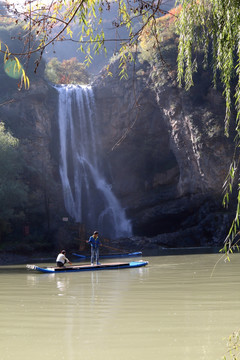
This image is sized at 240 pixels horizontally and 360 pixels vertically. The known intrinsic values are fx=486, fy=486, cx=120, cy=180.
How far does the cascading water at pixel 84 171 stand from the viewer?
39.2 m

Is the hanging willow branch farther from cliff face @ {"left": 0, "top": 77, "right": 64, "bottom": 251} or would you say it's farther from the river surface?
cliff face @ {"left": 0, "top": 77, "right": 64, "bottom": 251}

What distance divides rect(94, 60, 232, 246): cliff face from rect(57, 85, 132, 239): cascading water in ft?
2.74

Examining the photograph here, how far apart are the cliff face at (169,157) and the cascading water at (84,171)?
835 millimetres

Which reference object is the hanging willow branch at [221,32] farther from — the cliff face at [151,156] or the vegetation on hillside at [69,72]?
the vegetation on hillside at [69,72]

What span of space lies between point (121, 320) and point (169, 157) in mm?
32710

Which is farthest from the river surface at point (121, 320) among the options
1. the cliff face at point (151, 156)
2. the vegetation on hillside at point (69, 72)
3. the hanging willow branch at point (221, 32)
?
the vegetation on hillside at point (69, 72)

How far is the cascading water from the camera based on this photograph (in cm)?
3916

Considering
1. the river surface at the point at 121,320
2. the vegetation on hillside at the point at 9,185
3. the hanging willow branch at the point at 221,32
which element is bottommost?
the river surface at the point at 121,320

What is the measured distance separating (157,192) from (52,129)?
1056cm

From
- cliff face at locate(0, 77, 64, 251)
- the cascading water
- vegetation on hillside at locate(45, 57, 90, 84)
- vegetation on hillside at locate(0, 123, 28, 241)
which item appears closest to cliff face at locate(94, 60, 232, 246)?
the cascading water

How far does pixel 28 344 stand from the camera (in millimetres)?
6035

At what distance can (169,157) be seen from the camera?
39.6 meters

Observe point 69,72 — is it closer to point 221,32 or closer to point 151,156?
point 151,156

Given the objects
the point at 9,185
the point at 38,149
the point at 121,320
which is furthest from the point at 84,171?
the point at 121,320
